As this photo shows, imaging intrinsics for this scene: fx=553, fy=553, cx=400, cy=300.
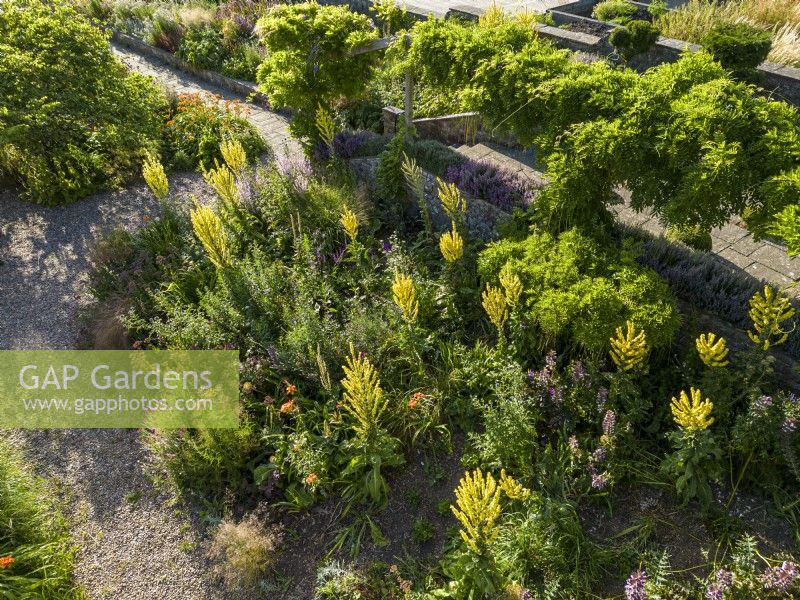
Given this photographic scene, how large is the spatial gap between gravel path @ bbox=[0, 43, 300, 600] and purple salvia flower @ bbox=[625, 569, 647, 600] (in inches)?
112

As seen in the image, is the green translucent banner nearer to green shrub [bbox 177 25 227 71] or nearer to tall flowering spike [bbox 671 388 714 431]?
tall flowering spike [bbox 671 388 714 431]

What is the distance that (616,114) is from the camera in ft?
16.0

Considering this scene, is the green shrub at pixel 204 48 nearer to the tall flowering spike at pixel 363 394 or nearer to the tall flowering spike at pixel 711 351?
the tall flowering spike at pixel 363 394

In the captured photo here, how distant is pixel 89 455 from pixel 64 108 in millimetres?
5131

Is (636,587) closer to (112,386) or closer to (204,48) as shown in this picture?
(112,386)

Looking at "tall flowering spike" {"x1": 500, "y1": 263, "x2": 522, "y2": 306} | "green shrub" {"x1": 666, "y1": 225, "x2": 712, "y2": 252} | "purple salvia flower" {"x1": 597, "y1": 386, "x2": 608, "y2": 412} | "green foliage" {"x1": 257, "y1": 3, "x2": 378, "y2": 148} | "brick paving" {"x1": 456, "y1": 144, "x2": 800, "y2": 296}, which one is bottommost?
"purple salvia flower" {"x1": 597, "y1": 386, "x2": 608, "y2": 412}

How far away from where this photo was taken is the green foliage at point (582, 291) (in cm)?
438

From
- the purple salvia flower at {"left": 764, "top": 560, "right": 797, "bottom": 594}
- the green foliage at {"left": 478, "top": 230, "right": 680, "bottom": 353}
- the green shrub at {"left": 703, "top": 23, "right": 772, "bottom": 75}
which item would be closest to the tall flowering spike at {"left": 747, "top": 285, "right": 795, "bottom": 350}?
the green foliage at {"left": 478, "top": 230, "right": 680, "bottom": 353}

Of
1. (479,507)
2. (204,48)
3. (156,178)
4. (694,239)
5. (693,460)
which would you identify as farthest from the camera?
(204,48)

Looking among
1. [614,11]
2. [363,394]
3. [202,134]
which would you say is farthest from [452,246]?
[614,11]

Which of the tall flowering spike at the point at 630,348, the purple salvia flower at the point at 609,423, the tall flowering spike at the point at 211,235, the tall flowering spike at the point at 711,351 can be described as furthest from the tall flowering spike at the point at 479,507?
the tall flowering spike at the point at 211,235

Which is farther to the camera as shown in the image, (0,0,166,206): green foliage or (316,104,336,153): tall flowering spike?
(0,0,166,206): green foliage

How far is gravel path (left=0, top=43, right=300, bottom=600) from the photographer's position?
4285 mm

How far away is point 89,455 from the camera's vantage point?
511cm
